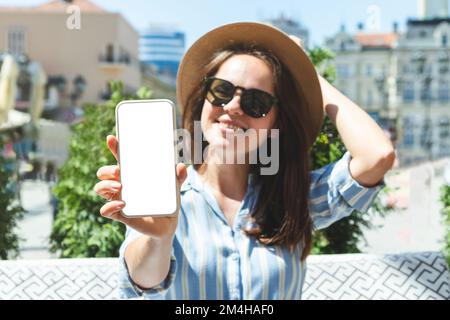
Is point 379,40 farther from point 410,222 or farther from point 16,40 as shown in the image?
point 410,222

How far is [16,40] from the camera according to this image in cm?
2611

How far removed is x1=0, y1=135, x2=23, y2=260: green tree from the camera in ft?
7.36

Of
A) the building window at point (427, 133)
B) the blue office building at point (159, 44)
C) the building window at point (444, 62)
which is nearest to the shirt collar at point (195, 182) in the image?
the building window at point (444, 62)

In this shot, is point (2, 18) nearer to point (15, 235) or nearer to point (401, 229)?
point (401, 229)

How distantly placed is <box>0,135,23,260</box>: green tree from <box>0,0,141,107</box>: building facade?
23133 mm

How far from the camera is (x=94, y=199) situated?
248cm

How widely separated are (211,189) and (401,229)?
4990mm

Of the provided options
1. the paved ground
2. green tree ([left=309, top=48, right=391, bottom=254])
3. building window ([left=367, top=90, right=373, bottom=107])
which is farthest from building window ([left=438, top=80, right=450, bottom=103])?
green tree ([left=309, top=48, right=391, bottom=254])

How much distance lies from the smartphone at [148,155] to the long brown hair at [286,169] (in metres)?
0.24

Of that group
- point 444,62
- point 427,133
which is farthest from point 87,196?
point 427,133

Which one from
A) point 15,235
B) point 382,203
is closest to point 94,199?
point 15,235

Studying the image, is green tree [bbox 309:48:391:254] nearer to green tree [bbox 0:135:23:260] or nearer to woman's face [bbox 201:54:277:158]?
green tree [bbox 0:135:23:260]

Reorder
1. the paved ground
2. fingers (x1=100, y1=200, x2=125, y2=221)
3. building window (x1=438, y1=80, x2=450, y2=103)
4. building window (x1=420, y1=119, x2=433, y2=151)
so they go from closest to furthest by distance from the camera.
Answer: fingers (x1=100, y1=200, x2=125, y2=221)
the paved ground
building window (x1=420, y1=119, x2=433, y2=151)
building window (x1=438, y1=80, x2=450, y2=103)

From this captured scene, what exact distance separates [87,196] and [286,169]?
4.84 feet
